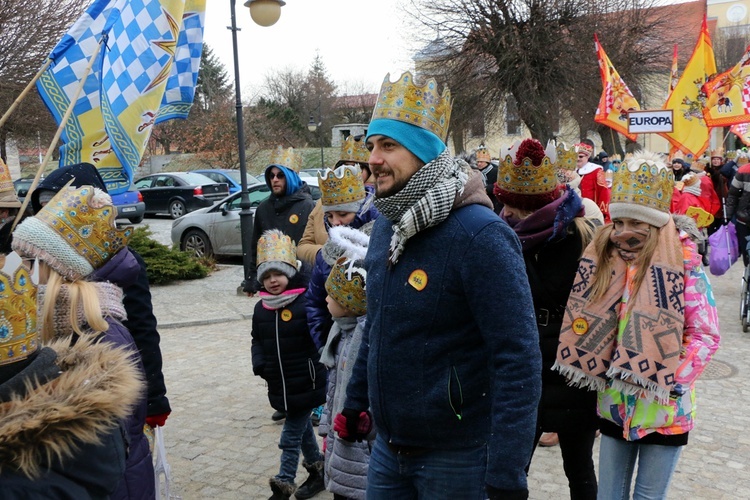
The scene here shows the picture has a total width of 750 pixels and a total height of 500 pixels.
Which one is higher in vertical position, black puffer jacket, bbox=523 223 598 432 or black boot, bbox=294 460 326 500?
black puffer jacket, bbox=523 223 598 432

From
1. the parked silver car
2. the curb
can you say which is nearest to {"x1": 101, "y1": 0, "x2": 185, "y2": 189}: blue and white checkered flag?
the curb

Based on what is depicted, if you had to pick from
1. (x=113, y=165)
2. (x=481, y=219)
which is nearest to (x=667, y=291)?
(x=481, y=219)

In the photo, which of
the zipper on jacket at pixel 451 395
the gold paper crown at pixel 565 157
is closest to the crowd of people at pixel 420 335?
the zipper on jacket at pixel 451 395

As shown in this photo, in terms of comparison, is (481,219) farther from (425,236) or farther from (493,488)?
(493,488)

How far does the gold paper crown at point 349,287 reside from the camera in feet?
12.3

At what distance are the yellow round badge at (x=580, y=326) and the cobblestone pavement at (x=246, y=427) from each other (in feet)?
5.22

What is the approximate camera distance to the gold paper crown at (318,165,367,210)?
5.28 metres

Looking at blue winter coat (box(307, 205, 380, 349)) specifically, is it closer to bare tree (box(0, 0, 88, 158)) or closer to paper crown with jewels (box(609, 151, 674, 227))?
paper crown with jewels (box(609, 151, 674, 227))

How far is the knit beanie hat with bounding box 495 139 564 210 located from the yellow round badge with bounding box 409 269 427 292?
5.34ft

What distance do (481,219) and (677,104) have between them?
1259cm

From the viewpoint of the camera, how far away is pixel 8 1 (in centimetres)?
1342

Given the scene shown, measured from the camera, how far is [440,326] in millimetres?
2430

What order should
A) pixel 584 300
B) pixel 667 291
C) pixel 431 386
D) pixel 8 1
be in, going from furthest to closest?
pixel 8 1 → pixel 584 300 → pixel 667 291 → pixel 431 386

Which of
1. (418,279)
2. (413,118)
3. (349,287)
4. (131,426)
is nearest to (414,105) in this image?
(413,118)
